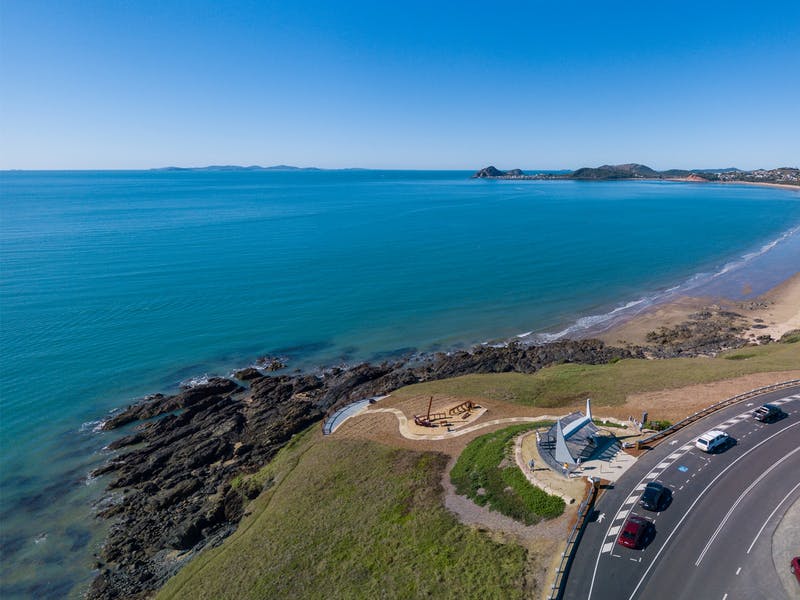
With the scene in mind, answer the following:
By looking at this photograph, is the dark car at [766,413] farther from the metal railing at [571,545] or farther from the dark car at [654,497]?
the metal railing at [571,545]

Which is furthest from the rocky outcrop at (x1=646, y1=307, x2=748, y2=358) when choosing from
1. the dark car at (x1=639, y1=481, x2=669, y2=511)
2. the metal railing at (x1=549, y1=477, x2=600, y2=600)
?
the metal railing at (x1=549, y1=477, x2=600, y2=600)

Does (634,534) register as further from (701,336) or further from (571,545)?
(701,336)

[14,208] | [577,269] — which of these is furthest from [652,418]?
[14,208]

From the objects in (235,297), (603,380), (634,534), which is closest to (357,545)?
(634,534)

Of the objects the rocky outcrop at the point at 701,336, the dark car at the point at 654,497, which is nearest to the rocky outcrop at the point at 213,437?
the rocky outcrop at the point at 701,336

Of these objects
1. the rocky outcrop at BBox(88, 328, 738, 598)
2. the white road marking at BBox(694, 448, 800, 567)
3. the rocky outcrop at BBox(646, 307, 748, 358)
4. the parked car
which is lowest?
the rocky outcrop at BBox(88, 328, 738, 598)

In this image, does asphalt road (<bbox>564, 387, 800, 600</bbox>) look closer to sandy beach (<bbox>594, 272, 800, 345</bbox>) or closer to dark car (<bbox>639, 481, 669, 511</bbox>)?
dark car (<bbox>639, 481, 669, 511</bbox>)

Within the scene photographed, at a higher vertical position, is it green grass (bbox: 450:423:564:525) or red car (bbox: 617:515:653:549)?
red car (bbox: 617:515:653:549)
